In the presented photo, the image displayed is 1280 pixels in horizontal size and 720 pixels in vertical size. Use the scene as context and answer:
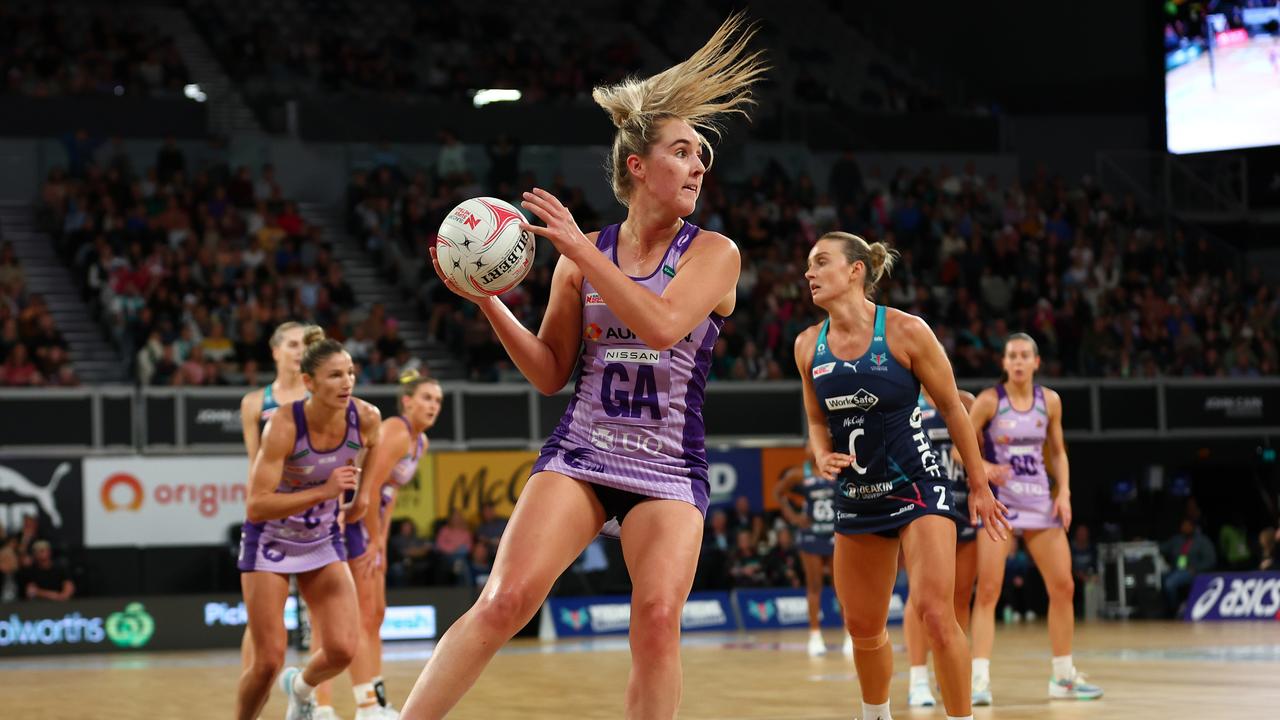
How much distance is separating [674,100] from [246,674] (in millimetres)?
4389

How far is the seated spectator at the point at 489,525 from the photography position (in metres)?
20.5

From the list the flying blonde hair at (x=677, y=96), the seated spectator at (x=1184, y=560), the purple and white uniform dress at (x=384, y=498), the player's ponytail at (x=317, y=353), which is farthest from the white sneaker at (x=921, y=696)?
the seated spectator at (x=1184, y=560)

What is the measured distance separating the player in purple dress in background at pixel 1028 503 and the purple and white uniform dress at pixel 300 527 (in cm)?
432

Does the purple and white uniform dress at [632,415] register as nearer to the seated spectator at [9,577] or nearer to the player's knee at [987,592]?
the player's knee at [987,592]

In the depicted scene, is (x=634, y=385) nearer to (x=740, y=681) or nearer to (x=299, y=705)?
(x=299, y=705)

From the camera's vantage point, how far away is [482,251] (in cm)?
521

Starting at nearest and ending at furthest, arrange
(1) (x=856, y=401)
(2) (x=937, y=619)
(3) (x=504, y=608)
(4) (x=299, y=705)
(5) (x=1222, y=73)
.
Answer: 1. (3) (x=504, y=608)
2. (2) (x=937, y=619)
3. (1) (x=856, y=401)
4. (4) (x=299, y=705)
5. (5) (x=1222, y=73)

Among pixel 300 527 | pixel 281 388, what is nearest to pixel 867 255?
pixel 300 527

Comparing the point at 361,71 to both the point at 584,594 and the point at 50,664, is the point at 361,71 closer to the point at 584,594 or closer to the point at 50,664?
the point at 584,594

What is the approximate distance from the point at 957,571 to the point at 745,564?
10.7 metres

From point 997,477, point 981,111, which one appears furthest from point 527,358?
point 981,111

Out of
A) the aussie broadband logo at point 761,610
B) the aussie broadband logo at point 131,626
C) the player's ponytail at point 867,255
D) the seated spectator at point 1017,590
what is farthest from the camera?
the seated spectator at point 1017,590

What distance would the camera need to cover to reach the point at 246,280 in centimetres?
2255

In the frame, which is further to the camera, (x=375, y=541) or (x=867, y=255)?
(x=375, y=541)
